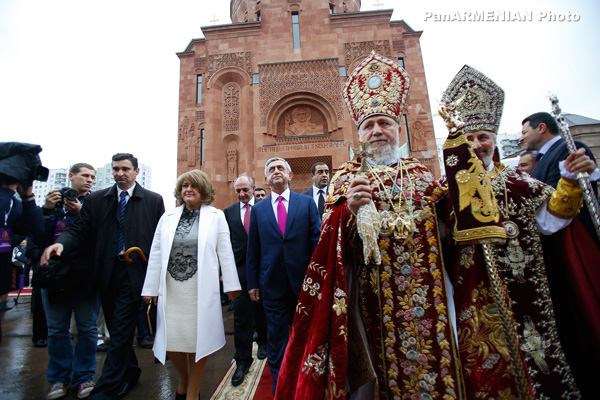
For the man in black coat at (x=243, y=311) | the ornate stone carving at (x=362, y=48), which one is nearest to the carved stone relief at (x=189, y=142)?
the ornate stone carving at (x=362, y=48)

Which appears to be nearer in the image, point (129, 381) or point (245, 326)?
point (129, 381)

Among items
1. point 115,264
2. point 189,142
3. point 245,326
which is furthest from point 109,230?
point 189,142

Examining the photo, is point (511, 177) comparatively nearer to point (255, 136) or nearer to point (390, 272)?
point (390, 272)

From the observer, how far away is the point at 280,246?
268 cm

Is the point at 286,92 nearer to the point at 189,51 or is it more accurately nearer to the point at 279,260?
the point at 189,51

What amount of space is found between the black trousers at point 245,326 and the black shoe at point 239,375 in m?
0.05

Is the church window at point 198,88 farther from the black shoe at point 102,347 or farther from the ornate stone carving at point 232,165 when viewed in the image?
the black shoe at point 102,347

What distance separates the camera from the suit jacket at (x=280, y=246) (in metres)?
2.58

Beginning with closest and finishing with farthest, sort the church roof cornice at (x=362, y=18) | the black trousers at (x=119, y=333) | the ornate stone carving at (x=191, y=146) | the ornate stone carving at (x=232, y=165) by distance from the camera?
the black trousers at (x=119, y=333), the ornate stone carving at (x=232, y=165), the church roof cornice at (x=362, y=18), the ornate stone carving at (x=191, y=146)

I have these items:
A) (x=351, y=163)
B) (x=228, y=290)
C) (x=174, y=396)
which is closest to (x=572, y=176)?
(x=351, y=163)

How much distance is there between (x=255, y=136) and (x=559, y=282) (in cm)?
1150

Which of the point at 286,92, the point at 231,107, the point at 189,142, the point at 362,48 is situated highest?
the point at 362,48

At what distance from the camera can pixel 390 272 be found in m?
1.55

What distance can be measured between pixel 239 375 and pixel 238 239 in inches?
57.2
